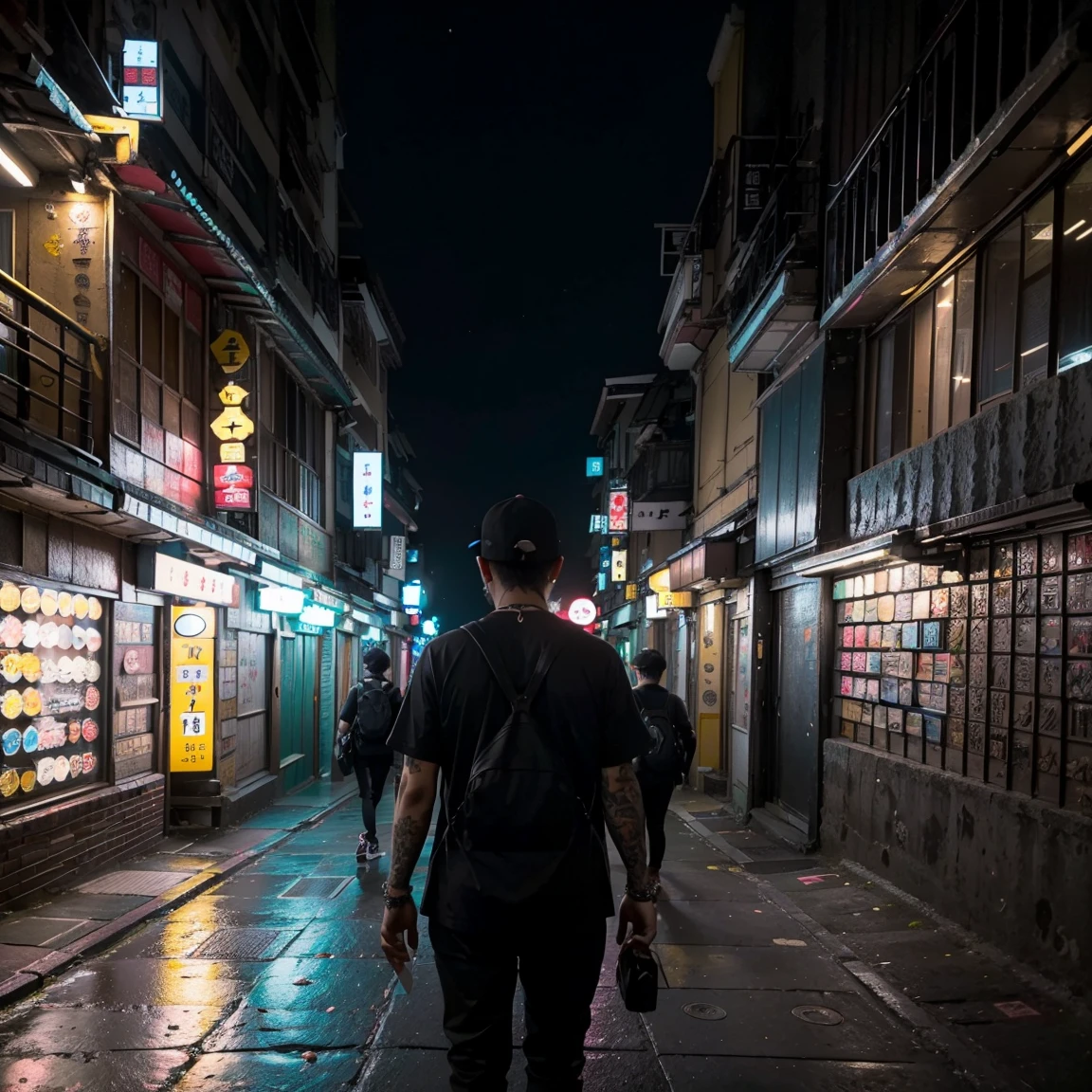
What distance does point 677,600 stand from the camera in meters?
19.4

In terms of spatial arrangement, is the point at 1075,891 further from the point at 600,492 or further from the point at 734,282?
the point at 600,492

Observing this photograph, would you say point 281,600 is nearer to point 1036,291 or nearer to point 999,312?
point 999,312

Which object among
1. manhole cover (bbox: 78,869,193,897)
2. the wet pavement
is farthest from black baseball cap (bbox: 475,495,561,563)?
manhole cover (bbox: 78,869,193,897)

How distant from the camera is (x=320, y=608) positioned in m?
18.4

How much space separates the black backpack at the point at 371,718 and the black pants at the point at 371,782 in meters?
0.20

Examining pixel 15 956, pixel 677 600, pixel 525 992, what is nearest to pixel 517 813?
pixel 525 992

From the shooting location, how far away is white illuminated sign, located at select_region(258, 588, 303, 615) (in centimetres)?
1437

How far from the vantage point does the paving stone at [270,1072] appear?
449cm

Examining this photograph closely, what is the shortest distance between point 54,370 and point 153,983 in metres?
5.45

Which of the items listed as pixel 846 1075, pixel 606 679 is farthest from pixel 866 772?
pixel 606 679

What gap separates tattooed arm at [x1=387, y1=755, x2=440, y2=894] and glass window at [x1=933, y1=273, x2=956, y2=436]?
6.95 metres

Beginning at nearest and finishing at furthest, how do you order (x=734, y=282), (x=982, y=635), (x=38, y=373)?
(x=982, y=635)
(x=38, y=373)
(x=734, y=282)

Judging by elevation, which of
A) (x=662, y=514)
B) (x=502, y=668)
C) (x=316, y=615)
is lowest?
(x=316, y=615)

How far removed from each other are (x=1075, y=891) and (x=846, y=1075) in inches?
83.6
